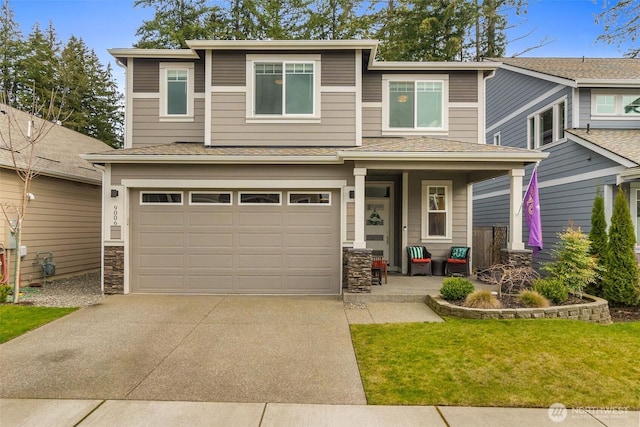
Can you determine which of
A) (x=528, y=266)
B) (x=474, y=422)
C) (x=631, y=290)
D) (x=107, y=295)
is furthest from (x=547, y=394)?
(x=107, y=295)

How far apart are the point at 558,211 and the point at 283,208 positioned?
8606 millimetres

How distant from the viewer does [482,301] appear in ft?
20.7

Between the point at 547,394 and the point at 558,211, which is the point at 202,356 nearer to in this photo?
the point at 547,394

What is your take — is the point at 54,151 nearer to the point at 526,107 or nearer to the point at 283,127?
the point at 283,127

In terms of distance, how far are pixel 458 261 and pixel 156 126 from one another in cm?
890

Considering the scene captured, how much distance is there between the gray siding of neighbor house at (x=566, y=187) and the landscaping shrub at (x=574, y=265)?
5.49ft

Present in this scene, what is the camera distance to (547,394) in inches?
142

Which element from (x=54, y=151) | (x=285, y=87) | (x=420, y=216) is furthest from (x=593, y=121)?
(x=54, y=151)

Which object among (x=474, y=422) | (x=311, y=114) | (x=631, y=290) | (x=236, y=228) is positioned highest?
(x=311, y=114)

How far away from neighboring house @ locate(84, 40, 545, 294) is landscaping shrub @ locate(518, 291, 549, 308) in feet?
5.58

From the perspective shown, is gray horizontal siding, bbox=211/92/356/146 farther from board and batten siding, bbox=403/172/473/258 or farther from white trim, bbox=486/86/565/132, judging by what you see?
white trim, bbox=486/86/565/132

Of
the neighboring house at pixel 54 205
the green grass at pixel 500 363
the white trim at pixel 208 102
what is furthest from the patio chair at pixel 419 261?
the neighboring house at pixel 54 205

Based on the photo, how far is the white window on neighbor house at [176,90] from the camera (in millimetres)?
9555

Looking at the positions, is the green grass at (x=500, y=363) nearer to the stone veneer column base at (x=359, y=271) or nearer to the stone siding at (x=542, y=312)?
the stone siding at (x=542, y=312)
